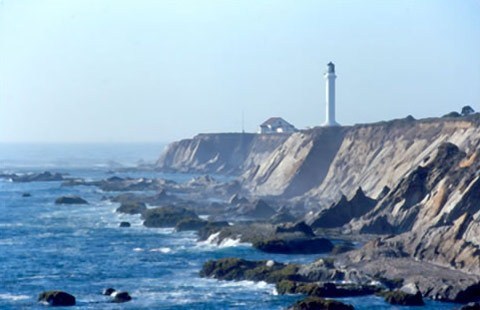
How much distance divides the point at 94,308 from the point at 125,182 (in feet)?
279

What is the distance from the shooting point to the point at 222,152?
17125 cm

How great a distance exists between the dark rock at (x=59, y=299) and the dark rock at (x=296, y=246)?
18557 mm

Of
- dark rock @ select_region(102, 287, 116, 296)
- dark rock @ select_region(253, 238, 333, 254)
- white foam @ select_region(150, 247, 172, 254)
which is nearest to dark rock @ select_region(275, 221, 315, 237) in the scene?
dark rock @ select_region(253, 238, 333, 254)

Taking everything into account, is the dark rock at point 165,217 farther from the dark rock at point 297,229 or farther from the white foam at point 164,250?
the white foam at point 164,250

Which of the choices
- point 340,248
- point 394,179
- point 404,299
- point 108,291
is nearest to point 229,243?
point 340,248

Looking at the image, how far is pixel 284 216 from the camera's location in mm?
84688

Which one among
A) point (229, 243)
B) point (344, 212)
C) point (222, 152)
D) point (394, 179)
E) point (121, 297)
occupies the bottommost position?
point (229, 243)

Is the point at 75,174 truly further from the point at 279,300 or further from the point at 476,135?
the point at 279,300

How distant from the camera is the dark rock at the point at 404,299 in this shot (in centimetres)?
4928

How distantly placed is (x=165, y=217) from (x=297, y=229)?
54.6 feet

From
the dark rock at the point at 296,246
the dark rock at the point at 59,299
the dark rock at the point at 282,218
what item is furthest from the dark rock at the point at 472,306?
the dark rock at the point at 282,218

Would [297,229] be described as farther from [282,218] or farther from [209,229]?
[282,218]

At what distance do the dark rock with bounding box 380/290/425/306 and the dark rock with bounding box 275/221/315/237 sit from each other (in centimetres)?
2046

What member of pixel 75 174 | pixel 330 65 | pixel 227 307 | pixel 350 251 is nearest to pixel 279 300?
pixel 227 307
